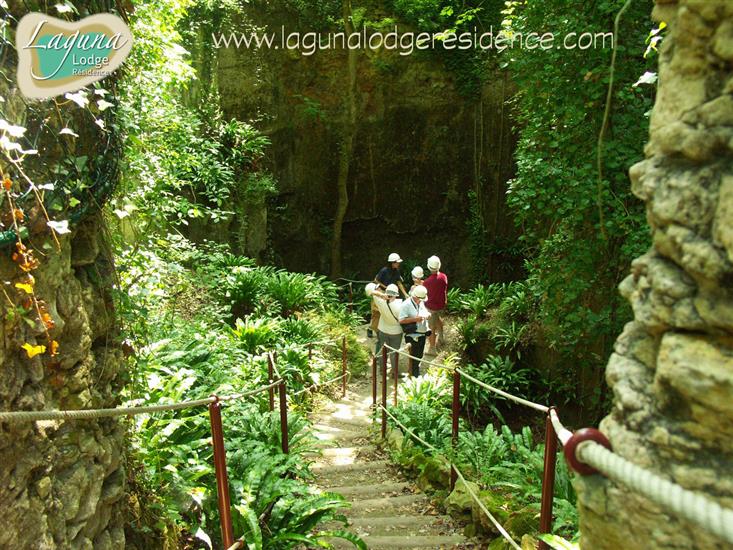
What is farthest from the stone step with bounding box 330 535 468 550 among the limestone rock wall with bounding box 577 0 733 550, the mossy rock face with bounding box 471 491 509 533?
the limestone rock wall with bounding box 577 0 733 550

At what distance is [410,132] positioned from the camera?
1428cm

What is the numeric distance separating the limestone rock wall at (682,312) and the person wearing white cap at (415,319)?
575 centimetres

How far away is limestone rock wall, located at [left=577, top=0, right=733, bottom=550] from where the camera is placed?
1149 millimetres

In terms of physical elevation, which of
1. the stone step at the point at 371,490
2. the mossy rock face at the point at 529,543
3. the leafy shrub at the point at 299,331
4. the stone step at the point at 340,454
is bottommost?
the stone step at the point at 340,454

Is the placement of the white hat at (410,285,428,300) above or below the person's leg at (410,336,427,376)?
above

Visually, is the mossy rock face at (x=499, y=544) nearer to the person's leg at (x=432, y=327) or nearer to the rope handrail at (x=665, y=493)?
the rope handrail at (x=665, y=493)

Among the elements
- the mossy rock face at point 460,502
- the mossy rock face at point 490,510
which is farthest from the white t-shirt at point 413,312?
the mossy rock face at point 490,510

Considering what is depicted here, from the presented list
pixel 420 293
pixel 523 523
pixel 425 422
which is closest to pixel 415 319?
pixel 420 293

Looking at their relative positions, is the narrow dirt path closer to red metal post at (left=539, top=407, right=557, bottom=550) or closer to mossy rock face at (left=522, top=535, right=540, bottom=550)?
mossy rock face at (left=522, top=535, right=540, bottom=550)

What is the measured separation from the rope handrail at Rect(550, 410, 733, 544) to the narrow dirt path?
2804mm

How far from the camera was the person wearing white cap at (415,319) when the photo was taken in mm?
7164

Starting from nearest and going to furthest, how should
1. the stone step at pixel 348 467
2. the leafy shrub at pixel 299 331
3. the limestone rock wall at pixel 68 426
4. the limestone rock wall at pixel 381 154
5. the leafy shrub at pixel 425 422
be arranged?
the limestone rock wall at pixel 68 426, the stone step at pixel 348 467, the leafy shrub at pixel 425 422, the leafy shrub at pixel 299 331, the limestone rock wall at pixel 381 154

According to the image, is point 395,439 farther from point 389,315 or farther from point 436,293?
point 436,293

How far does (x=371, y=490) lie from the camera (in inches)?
192
